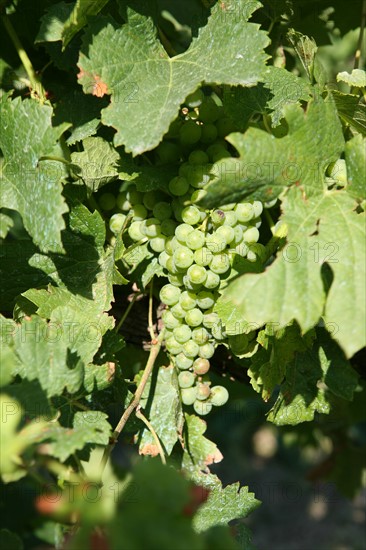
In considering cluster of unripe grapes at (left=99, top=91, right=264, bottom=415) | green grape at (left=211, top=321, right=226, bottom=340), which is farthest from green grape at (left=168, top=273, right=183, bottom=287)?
green grape at (left=211, top=321, right=226, bottom=340)

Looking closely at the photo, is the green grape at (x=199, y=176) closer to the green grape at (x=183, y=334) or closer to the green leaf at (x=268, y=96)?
the green leaf at (x=268, y=96)

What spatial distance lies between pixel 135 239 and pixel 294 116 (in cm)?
42

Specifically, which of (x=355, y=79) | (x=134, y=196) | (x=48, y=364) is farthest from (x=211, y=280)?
(x=355, y=79)

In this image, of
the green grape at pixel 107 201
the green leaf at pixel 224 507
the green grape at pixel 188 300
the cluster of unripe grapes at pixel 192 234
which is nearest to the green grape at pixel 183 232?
the cluster of unripe grapes at pixel 192 234

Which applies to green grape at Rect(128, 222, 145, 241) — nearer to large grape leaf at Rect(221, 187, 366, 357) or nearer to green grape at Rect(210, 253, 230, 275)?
green grape at Rect(210, 253, 230, 275)

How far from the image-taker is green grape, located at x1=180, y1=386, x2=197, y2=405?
1.45 m

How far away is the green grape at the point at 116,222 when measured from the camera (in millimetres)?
1416

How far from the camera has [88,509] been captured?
714 millimetres

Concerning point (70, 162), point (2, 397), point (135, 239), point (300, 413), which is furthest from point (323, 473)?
point (2, 397)

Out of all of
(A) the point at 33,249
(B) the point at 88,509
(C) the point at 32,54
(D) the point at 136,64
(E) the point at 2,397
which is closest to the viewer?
(B) the point at 88,509

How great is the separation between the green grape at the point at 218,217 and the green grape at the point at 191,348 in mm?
243

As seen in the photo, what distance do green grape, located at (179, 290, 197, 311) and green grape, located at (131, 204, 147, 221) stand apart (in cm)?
17

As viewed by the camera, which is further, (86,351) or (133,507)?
(86,351)

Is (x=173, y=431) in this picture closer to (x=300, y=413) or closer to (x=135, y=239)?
(x=300, y=413)
